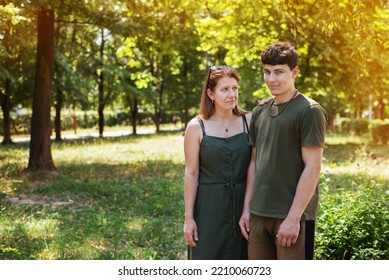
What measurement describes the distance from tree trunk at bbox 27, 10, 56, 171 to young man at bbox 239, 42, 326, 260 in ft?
35.8

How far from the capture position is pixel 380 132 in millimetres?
22891

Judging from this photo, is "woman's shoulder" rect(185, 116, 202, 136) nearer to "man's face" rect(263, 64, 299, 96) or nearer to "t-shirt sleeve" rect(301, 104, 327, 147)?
"man's face" rect(263, 64, 299, 96)

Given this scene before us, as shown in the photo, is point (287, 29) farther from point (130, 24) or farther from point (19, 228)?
point (19, 228)

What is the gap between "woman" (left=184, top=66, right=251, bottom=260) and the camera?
386 centimetres

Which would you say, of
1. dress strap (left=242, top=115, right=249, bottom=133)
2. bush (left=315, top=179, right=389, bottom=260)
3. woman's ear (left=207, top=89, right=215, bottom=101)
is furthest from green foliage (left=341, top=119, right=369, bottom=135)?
woman's ear (left=207, top=89, right=215, bottom=101)

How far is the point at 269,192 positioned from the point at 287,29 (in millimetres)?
12371

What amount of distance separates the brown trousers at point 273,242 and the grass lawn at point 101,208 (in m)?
2.28

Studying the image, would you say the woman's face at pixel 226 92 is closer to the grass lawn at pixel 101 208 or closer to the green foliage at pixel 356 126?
the grass lawn at pixel 101 208

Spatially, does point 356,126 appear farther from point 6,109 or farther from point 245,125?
point 245,125

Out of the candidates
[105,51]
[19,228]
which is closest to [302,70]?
[19,228]

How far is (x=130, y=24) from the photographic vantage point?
43.0 ft

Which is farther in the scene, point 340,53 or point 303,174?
point 340,53

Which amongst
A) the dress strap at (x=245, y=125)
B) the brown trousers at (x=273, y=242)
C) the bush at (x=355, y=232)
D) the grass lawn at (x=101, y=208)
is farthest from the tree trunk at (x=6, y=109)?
the brown trousers at (x=273, y=242)

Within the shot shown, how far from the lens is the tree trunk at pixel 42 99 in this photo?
13711 millimetres
